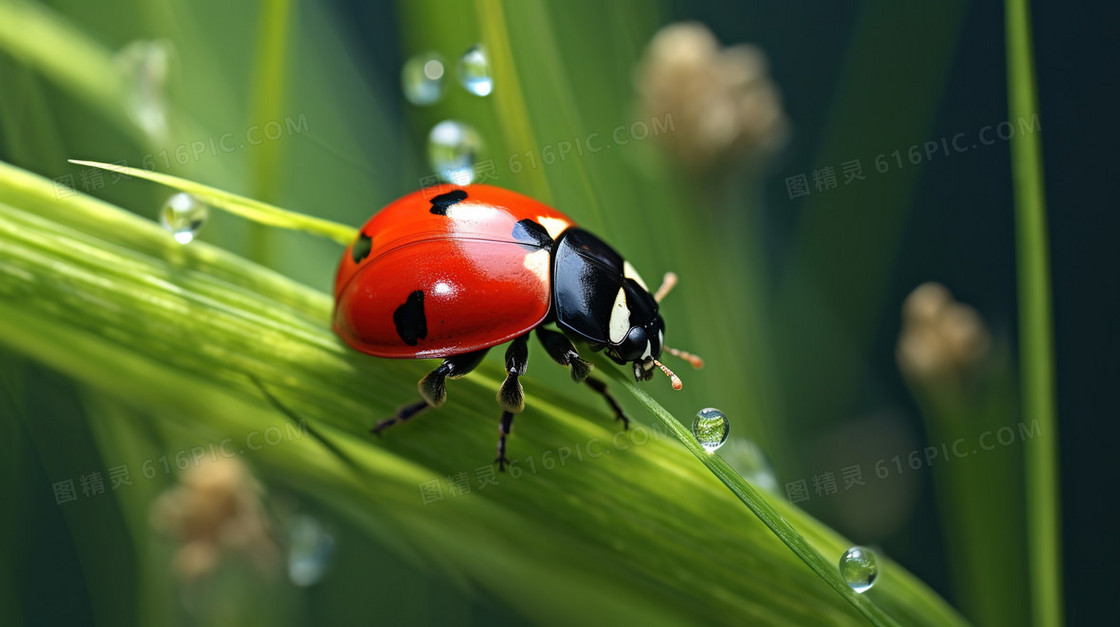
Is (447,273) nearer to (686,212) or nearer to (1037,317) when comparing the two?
(686,212)

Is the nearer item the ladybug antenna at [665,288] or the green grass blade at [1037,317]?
the green grass blade at [1037,317]

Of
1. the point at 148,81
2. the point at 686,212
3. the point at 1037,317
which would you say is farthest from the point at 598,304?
the point at 148,81

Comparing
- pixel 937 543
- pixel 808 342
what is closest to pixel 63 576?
pixel 808 342

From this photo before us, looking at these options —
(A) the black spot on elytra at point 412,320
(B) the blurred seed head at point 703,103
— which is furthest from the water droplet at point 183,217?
(B) the blurred seed head at point 703,103

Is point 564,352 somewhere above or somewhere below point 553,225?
below

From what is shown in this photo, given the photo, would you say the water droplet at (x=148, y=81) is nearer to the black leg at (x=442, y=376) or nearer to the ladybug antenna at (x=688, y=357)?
the black leg at (x=442, y=376)

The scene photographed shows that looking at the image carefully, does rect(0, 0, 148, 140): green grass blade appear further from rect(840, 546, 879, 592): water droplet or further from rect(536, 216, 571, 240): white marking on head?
rect(840, 546, 879, 592): water droplet

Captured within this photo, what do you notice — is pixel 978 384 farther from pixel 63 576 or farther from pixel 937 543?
pixel 63 576
